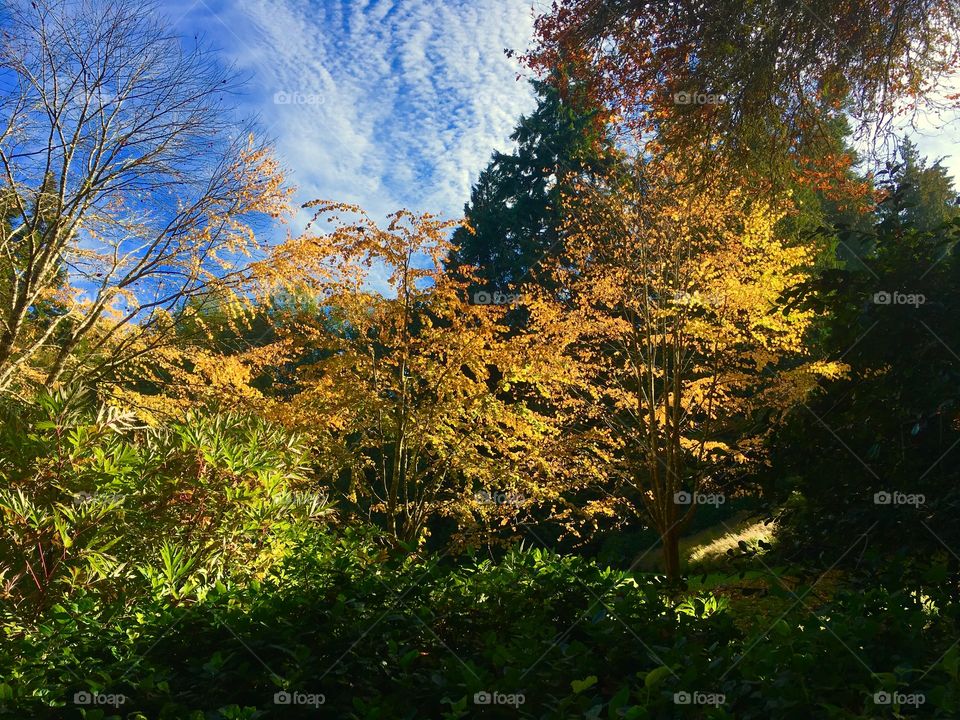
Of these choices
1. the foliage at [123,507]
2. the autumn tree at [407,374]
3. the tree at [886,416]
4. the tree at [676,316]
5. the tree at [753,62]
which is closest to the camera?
the foliage at [123,507]

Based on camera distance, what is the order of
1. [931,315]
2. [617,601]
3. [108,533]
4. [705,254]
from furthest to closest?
[705,254]
[931,315]
[108,533]
[617,601]

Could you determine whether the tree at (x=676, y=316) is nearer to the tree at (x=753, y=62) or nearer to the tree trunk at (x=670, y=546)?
the tree trunk at (x=670, y=546)

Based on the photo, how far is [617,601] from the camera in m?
3.03

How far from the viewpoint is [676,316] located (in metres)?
9.59

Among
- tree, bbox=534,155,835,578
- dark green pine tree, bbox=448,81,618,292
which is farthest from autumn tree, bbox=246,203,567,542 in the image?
dark green pine tree, bbox=448,81,618,292

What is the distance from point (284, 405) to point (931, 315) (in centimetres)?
606

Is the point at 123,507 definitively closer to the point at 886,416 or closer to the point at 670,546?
the point at 886,416

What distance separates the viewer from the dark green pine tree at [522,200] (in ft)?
67.2

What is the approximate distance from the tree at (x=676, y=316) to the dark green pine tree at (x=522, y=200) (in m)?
9.02

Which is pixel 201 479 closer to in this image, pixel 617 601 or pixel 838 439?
pixel 617 601

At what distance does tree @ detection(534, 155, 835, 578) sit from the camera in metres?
8.98

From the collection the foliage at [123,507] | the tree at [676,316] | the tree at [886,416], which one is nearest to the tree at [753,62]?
the tree at [886,416]

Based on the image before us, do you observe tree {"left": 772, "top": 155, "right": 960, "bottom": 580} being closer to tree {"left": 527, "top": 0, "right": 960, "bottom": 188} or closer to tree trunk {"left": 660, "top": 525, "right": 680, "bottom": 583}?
tree {"left": 527, "top": 0, "right": 960, "bottom": 188}

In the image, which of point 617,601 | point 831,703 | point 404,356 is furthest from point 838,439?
point 404,356
